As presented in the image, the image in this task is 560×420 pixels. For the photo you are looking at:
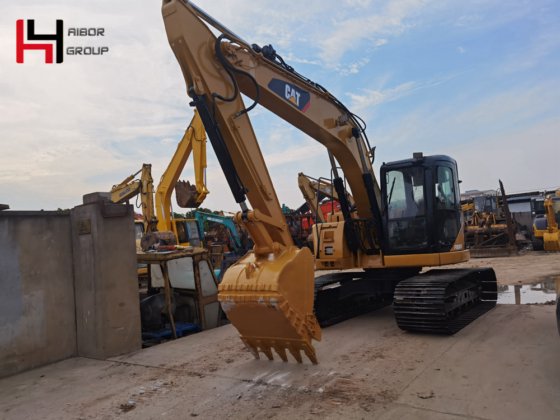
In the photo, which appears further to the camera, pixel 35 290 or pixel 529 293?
pixel 529 293

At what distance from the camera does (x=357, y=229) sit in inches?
295

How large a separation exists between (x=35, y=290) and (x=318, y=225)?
4279 mm

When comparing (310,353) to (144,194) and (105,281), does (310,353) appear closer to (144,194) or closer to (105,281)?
(105,281)

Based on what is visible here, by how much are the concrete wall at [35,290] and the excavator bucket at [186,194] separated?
19.7 feet

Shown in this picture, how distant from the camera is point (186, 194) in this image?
12656 millimetres

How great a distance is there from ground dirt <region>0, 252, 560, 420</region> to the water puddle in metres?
2.14

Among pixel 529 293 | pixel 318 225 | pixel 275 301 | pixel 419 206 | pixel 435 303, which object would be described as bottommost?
pixel 529 293

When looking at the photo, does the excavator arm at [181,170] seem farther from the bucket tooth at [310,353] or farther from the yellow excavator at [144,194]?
the bucket tooth at [310,353]

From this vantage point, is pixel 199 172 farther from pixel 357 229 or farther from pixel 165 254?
pixel 357 229

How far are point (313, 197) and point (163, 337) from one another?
9.73 m

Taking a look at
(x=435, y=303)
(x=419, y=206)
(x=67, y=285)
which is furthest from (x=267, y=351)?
(x=419, y=206)

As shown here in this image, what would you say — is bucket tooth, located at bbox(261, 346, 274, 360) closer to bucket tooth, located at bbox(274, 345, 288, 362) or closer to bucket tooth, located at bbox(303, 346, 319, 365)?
bucket tooth, located at bbox(274, 345, 288, 362)

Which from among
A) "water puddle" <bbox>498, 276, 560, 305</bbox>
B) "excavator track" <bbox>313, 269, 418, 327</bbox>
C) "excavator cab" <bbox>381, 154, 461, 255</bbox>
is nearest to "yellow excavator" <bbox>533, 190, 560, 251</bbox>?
"water puddle" <bbox>498, 276, 560, 305</bbox>

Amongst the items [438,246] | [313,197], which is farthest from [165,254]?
[313,197]
